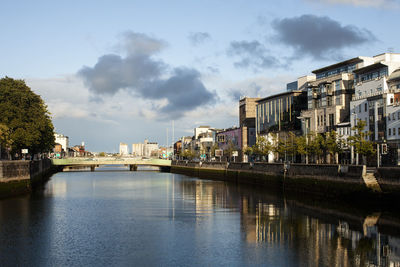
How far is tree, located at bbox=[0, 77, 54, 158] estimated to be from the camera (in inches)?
2834

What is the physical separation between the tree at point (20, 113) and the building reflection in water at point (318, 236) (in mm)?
36509

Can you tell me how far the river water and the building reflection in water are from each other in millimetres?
57

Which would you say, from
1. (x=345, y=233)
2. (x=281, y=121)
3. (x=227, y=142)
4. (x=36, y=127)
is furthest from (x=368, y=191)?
(x=227, y=142)

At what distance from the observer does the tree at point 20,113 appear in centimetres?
7199

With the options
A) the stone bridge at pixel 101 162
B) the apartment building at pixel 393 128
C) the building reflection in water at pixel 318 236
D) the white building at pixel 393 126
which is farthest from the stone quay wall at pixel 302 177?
the stone bridge at pixel 101 162

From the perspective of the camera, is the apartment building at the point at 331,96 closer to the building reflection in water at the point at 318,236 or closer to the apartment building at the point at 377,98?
the apartment building at the point at 377,98

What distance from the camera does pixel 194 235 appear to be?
109ft

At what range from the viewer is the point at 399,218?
39219mm

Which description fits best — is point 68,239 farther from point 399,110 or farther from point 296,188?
point 399,110

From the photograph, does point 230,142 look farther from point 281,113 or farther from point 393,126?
point 393,126

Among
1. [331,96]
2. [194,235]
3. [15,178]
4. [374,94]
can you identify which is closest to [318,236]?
[194,235]

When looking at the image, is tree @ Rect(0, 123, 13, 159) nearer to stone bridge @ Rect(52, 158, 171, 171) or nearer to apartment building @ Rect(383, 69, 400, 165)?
apartment building @ Rect(383, 69, 400, 165)

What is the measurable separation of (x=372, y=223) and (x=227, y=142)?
128733 mm

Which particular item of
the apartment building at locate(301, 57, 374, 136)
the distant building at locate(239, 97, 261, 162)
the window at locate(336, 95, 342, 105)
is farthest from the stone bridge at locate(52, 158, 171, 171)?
the window at locate(336, 95, 342, 105)
